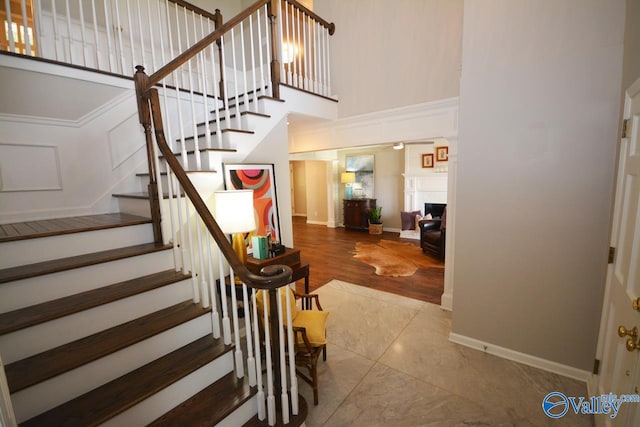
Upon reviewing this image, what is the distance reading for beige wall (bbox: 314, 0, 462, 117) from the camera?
2926 mm

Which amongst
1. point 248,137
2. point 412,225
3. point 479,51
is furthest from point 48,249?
point 412,225

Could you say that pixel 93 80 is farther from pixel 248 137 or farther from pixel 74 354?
pixel 74 354

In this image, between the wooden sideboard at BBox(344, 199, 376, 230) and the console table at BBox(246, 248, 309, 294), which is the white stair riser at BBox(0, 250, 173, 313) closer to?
the console table at BBox(246, 248, 309, 294)

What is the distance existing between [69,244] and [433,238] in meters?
5.08

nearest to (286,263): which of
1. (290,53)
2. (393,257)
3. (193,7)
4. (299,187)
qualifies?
(290,53)

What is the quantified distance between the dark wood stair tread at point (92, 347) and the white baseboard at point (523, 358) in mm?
2318

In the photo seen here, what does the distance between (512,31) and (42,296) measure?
367 cm

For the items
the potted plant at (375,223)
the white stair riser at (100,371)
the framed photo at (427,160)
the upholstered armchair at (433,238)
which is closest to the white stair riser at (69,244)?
the white stair riser at (100,371)

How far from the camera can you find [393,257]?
5324 millimetres

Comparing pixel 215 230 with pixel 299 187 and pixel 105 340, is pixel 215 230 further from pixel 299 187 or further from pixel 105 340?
pixel 299 187

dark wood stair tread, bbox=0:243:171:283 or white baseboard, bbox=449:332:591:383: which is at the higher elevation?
dark wood stair tread, bbox=0:243:171:283

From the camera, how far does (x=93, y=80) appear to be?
258cm

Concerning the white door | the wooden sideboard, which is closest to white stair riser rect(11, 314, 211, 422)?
the white door

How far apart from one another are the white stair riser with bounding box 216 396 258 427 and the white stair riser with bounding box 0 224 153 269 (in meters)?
1.37
